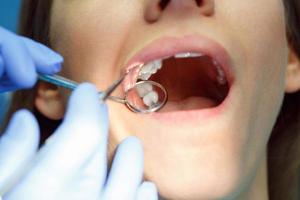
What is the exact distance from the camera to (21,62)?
86 centimetres

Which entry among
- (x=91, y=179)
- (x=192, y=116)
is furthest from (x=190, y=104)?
(x=91, y=179)

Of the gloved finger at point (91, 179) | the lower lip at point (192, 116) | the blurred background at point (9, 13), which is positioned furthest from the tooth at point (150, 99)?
the blurred background at point (9, 13)

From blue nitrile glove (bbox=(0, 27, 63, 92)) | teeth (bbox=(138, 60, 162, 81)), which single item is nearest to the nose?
teeth (bbox=(138, 60, 162, 81))

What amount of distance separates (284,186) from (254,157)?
1.50 ft

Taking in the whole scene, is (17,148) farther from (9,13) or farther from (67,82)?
(9,13)

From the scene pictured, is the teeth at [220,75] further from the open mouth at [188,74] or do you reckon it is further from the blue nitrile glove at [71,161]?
the blue nitrile glove at [71,161]

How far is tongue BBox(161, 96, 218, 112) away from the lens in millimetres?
1281

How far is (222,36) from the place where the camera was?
1.08 metres

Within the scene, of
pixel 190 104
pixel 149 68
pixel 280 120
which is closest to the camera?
pixel 149 68

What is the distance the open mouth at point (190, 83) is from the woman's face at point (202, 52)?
7.0 inches

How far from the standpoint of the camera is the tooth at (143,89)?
1218 millimetres

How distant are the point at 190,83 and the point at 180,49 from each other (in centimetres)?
28

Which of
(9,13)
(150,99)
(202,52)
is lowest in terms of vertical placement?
(9,13)

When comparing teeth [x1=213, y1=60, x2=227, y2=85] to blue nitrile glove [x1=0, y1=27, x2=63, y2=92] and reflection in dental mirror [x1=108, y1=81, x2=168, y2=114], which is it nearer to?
reflection in dental mirror [x1=108, y1=81, x2=168, y2=114]
